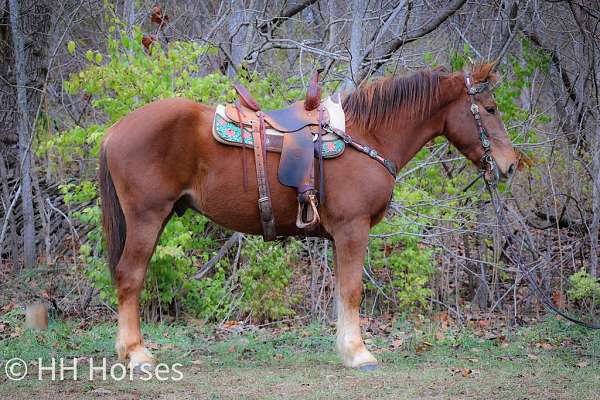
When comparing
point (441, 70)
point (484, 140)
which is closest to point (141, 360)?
point (484, 140)

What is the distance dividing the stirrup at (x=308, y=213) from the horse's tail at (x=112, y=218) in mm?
1211

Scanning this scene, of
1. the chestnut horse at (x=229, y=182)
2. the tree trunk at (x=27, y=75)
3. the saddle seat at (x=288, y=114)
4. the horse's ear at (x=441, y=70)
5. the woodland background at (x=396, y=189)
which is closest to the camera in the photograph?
the chestnut horse at (x=229, y=182)

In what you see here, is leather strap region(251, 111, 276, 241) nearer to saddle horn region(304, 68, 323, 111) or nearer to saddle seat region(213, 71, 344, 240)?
saddle seat region(213, 71, 344, 240)

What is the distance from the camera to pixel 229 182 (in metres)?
4.80

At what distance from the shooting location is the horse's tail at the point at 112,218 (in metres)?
4.89

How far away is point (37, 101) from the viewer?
8914 millimetres

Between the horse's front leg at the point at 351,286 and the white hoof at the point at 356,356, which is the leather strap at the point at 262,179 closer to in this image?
the horse's front leg at the point at 351,286

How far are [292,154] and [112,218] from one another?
131cm

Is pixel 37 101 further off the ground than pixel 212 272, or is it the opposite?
pixel 37 101

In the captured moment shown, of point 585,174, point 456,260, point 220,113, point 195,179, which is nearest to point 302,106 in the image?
point 220,113

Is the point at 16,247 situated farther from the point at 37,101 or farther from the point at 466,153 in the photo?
the point at 466,153

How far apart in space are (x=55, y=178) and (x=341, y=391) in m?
6.31

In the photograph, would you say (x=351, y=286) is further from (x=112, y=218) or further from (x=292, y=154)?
(x=112, y=218)

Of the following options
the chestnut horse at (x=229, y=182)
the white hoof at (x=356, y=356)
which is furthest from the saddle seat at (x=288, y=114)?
the white hoof at (x=356, y=356)
